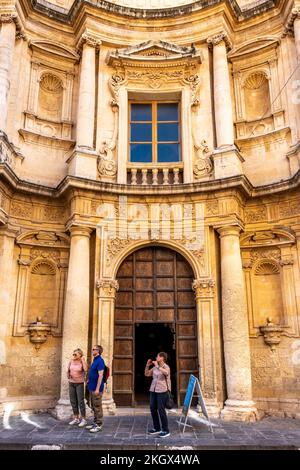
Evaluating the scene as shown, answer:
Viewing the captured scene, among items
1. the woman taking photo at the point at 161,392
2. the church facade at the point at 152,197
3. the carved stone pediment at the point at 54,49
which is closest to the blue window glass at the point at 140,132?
the church facade at the point at 152,197

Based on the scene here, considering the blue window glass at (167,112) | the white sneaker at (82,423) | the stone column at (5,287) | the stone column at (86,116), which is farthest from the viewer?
the blue window glass at (167,112)

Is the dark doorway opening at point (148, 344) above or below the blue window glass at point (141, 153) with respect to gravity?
below

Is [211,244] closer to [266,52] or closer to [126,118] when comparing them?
[126,118]

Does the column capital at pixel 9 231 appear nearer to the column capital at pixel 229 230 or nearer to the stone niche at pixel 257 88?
the column capital at pixel 229 230

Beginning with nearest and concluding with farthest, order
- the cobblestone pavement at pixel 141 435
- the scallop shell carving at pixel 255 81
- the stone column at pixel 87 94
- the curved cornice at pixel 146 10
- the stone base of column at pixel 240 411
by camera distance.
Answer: the cobblestone pavement at pixel 141 435 < the stone base of column at pixel 240 411 < the stone column at pixel 87 94 < the curved cornice at pixel 146 10 < the scallop shell carving at pixel 255 81

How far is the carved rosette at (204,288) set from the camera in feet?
35.0

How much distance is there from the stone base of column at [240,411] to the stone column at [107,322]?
102 inches

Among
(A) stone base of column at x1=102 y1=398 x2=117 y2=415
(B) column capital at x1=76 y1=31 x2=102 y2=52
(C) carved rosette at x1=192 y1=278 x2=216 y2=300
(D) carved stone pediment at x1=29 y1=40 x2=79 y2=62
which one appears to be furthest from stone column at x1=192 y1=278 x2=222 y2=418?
(D) carved stone pediment at x1=29 y1=40 x2=79 y2=62

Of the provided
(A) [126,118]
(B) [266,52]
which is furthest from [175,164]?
(B) [266,52]

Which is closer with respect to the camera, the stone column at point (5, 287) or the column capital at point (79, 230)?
the stone column at point (5, 287)

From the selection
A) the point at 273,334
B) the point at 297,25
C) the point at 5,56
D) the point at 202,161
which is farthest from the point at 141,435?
the point at 297,25

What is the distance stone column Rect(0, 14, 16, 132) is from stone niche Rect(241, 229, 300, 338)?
7.22 meters

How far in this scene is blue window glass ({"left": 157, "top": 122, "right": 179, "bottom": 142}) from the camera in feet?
41.6
